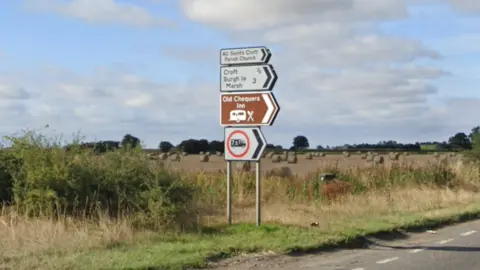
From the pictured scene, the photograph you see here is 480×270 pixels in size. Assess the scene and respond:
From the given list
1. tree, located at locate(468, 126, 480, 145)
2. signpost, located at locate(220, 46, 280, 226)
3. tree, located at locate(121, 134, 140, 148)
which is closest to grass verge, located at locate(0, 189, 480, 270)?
signpost, located at locate(220, 46, 280, 226)

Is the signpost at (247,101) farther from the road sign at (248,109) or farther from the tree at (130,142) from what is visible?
the tree at (130,142)

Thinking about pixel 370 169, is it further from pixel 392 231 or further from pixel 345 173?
pixel 392 231

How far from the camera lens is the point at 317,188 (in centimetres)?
2820

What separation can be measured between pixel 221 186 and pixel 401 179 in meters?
8.48

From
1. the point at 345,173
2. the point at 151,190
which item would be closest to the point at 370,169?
the point at 345,173

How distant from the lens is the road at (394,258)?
42.5ft

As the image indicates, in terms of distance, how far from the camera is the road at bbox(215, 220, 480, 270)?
13.0m

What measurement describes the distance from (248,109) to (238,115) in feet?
0.95

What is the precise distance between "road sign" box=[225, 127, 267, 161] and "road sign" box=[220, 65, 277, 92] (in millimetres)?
893

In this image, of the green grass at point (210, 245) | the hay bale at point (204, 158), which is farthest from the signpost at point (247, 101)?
the hay bale at point (204, 158)

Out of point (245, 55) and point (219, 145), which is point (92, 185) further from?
point (219, 145)

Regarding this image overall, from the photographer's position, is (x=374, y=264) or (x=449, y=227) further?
(x=449, y=227)

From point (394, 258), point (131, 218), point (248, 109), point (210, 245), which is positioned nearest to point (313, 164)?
point (248, 109)

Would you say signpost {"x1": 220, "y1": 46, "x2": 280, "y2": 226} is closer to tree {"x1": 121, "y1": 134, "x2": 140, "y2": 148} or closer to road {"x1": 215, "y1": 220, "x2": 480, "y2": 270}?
tree {"x1": 121, "y1": 134, "x2": 140, "y2": 148}
